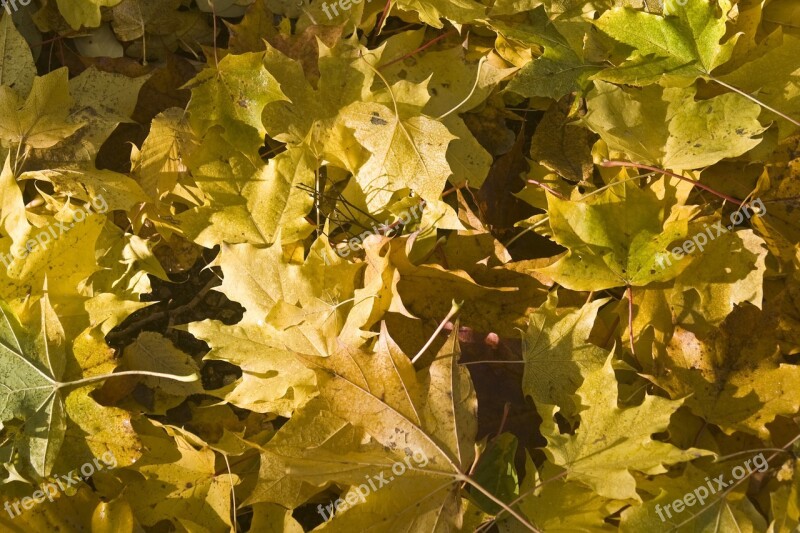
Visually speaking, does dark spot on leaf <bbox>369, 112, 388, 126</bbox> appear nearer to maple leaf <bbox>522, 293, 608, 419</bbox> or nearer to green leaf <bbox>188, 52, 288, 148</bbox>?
green leaf <bbox>188, 52, 288, 148</bbox>

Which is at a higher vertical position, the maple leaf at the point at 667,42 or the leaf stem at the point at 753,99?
the maple leaf at the point at 667,42

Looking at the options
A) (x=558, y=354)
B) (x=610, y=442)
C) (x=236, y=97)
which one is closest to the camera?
(x=610, y=442)

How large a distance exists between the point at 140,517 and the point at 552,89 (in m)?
0.92

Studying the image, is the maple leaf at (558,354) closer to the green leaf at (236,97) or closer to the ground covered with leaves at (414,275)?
the ground covered with leaves at (414,275)

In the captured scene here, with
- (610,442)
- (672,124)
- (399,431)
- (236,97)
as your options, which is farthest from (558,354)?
(236,97)

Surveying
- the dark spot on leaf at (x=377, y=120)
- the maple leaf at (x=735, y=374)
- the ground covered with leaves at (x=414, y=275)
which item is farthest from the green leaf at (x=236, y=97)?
the maple leaf at (x=735, y=374)

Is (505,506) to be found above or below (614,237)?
below

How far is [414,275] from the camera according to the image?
106 cm

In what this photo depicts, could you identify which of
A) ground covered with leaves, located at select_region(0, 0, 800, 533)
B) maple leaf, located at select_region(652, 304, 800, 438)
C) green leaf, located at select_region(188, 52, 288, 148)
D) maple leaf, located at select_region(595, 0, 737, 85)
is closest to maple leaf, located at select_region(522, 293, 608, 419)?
ground covered with leaves, located at select_region(0, 0, 800, 533)

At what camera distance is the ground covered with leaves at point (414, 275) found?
93 cm

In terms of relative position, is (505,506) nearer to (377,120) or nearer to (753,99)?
(377,120)

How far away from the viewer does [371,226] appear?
3.73ft

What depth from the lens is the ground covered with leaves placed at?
0.93 meters

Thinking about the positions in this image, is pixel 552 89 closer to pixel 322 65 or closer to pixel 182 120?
pixel 322 65
